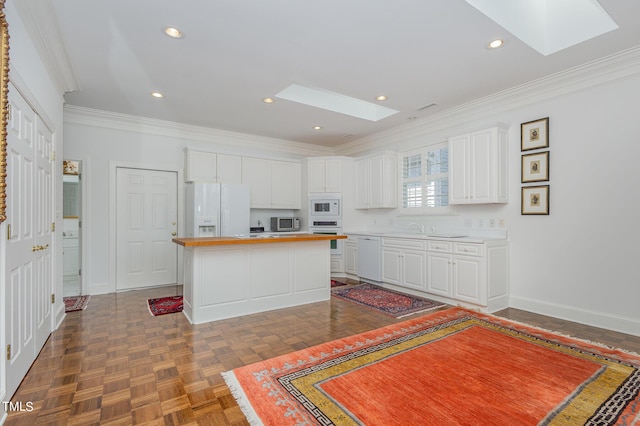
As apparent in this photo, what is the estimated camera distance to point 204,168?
17.4 feet

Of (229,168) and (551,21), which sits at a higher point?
(551,21)

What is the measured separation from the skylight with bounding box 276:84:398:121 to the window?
2.95 feet

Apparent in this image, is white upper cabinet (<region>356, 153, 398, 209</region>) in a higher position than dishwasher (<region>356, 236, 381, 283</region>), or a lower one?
higher

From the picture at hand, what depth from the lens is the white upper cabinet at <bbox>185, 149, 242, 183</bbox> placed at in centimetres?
520

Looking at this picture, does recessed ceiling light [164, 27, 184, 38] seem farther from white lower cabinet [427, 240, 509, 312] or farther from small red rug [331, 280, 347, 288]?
small red rug [331, 280, 347, 288]

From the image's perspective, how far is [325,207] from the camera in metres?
6.10

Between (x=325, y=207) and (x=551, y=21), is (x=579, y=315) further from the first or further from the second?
(x=325, y=207)

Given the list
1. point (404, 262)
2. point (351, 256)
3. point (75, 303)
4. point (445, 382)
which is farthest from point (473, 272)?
point (75, 303)

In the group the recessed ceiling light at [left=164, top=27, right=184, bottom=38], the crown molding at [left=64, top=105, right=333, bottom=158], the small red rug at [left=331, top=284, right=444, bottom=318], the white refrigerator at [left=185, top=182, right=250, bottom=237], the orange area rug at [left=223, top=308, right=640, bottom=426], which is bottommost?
the small red rug at [left=331, top=284, right=444, bottom=318]

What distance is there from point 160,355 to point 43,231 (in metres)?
1.58

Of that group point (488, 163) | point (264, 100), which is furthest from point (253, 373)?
point (488, 163)

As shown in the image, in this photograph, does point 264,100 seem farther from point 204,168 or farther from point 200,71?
point 204,168

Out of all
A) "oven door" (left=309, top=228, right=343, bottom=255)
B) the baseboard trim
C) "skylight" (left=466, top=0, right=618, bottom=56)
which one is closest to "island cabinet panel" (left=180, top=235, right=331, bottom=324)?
"oven door" (left=309, top=228, right=343, bottom=255)

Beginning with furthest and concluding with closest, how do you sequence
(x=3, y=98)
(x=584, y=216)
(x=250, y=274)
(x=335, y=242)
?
(x=335, y=242) < (x=250, y=274) < (x=584, y=216) < (x=3, y=98)
